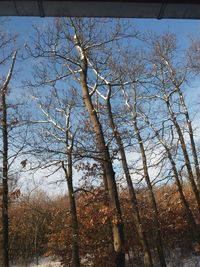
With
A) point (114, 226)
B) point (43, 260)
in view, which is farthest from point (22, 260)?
point (114, 226)

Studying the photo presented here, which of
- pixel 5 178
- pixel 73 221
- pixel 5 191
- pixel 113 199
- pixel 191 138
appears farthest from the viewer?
pixel 191 138

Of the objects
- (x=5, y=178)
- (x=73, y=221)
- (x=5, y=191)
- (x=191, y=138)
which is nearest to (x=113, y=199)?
(x=5, y=178)

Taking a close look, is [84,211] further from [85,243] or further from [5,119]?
[5,119]

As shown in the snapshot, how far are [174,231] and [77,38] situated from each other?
2018 centimetres

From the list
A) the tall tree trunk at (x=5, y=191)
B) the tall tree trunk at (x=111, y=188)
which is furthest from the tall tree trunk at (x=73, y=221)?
the tall tree trunk at (x=111, y=188)

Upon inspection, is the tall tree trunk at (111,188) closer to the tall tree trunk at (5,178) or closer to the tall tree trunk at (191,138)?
the tall tree trunk at (5,178)

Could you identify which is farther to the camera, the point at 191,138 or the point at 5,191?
the point at 191,138

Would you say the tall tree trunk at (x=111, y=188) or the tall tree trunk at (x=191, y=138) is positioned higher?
the tall tree trunk at (x=191, y=138)

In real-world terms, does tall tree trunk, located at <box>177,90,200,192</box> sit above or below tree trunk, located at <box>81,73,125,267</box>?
above

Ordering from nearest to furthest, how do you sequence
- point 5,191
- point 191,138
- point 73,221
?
point 5,191 → point 73,221 → point 191,138

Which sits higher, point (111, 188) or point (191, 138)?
point (191, 138)

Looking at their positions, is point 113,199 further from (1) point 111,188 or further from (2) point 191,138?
(2) point 191,138

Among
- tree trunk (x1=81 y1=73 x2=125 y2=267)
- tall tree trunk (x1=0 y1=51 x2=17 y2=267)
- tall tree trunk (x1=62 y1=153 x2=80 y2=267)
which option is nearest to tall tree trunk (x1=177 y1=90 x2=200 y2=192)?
tall tree trunk (x1=62 y1=153 x2=80 y2=267)

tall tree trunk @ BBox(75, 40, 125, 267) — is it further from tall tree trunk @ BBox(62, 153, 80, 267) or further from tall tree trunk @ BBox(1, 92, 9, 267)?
tall tree trunk @ BBox(62, 153, 80, 267)
